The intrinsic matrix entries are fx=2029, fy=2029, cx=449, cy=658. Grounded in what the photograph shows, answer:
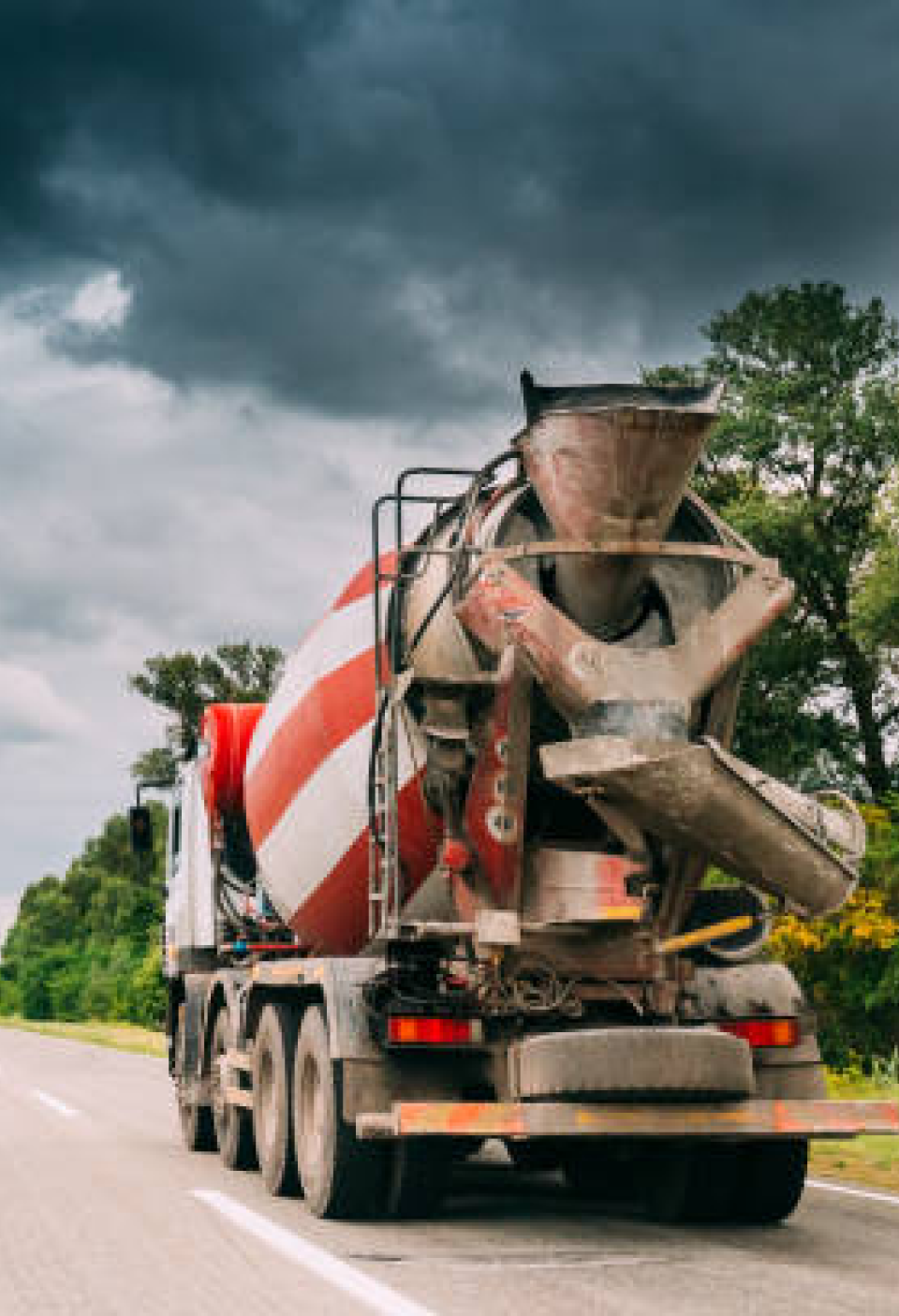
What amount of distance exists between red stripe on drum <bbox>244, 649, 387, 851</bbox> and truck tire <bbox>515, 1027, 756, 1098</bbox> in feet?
7.94

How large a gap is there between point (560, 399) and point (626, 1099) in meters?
3.41

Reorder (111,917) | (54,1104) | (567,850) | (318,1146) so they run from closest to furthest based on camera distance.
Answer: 1. (567,850)
2. (318,1146)
3. (54,1104)
4. (111,917)

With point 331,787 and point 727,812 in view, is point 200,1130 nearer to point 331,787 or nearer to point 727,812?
point 331,787

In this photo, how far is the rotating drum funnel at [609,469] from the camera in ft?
31.7

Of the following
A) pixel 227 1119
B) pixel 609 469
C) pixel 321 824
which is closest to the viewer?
pixel 609 469

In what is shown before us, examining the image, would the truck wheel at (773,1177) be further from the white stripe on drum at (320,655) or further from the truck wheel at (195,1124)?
the truck wheel at (195,1124)

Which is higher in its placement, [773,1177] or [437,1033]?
[437,1033]

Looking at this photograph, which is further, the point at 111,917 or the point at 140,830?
the point at 111,917

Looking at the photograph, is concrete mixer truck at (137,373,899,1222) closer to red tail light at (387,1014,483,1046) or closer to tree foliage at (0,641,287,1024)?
red tail light at (387,1014,483,1046)

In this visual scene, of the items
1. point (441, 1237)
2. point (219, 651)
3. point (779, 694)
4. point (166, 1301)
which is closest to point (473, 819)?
point (441, 1237)

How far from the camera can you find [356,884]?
38.5 feet

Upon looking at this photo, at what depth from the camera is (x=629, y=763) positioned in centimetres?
946

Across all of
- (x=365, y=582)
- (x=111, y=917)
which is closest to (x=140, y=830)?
(x=365, y=582)

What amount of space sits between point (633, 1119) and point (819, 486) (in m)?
30.0
